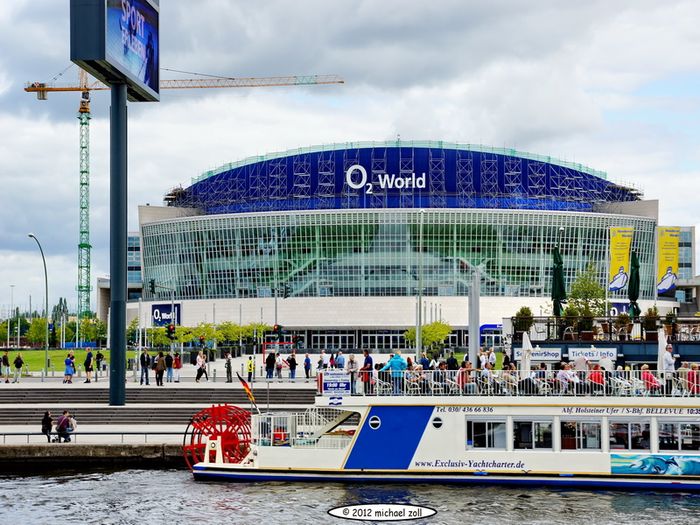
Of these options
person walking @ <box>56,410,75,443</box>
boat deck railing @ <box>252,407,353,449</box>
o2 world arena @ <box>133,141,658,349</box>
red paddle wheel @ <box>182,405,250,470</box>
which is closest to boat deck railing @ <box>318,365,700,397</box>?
boat deck railing @ <box>252,407,353,449</box>

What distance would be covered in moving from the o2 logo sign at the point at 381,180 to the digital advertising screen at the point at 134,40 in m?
80.7

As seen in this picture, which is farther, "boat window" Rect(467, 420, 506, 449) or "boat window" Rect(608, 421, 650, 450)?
"boat window" Rect(467, 420, 506, 449)

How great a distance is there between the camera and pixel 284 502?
29.7m

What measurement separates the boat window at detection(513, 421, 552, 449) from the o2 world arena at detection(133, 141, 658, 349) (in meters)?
99.5

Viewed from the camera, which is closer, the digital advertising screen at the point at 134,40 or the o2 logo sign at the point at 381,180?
the digital advertising screen at the point at 134,40

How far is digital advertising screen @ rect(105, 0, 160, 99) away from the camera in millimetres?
47000

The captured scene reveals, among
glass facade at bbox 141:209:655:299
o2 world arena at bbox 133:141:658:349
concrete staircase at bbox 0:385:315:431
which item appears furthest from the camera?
glass facade at bbox 141:209:655:299

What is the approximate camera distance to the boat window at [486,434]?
32075 millimetres

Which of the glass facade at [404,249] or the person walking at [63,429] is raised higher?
the glass facade at [404,249]

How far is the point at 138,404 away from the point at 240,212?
3741 inches

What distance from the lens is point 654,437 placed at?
104 ft

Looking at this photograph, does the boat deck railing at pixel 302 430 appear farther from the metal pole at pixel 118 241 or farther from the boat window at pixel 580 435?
the metal pole at pixel 118 241

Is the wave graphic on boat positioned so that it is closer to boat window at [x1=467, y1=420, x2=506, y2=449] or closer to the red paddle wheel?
boat window at [x1=467, y1=420, x2=506, y2=449]

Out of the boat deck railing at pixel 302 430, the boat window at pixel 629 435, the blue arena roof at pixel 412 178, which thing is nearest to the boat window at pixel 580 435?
the boat window at pixel 629 435
